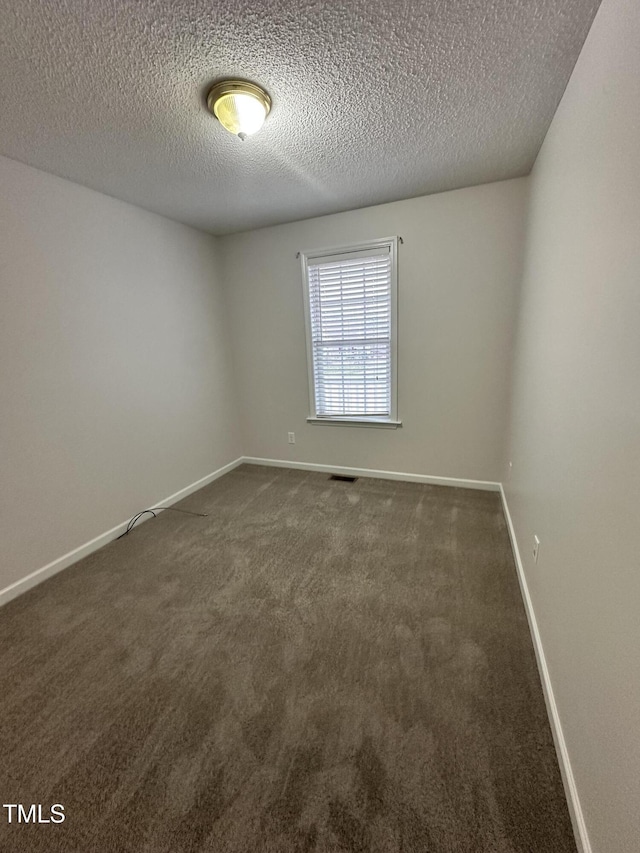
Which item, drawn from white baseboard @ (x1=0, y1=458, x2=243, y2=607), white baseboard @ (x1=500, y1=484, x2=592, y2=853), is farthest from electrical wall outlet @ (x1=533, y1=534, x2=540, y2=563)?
white baseboard @ (x1=0, y1=458, x2=243, y2=607)

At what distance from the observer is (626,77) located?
90cm

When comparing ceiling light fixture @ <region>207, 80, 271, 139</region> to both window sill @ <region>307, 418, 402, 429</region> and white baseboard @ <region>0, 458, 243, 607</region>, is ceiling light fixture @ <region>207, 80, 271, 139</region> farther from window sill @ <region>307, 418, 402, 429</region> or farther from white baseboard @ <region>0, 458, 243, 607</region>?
white baseboard @ <region>0, 458, 243, 607</region>

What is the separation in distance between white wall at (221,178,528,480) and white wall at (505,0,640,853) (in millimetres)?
1008

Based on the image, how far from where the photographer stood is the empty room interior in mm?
996

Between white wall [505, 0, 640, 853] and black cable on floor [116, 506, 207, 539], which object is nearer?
white wall [505, 0, 640, 853]

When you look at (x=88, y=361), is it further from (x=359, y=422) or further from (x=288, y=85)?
(x=359, y=422)

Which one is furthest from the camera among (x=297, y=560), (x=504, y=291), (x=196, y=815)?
(x=504, y=291)

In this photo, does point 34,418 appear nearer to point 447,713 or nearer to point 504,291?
point 447,713

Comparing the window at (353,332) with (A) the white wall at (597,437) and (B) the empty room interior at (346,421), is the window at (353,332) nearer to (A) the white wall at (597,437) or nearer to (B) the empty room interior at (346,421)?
(B) the empty room interior at (346,421)

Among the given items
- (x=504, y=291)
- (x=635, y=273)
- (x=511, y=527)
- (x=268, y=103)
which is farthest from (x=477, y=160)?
(x=511, y=527)

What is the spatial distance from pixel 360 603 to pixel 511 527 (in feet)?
4.23

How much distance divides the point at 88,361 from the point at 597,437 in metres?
2.91

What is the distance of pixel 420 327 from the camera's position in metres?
2.95

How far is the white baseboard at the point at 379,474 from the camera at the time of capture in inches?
121
